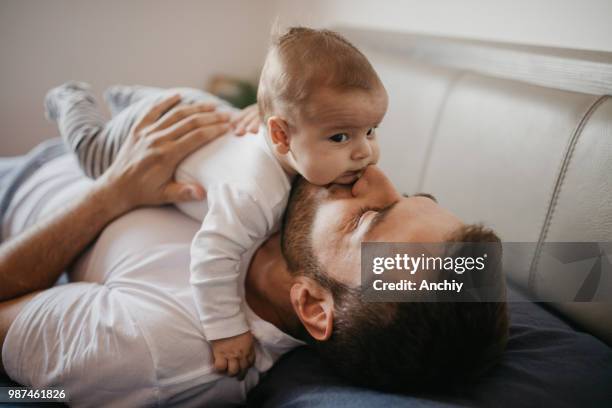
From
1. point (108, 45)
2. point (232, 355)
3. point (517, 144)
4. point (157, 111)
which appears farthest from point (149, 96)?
point (108, 45)

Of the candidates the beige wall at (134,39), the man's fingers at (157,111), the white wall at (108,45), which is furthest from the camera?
the white wall at (108,45)

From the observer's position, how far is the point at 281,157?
3.00 feet

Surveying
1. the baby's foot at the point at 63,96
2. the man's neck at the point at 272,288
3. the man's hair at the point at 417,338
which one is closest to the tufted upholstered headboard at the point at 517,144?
the man's hair at the point at 417,338

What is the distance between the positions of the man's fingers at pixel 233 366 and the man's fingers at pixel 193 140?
1.70 ft

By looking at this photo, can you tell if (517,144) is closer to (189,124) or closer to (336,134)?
(336,134)

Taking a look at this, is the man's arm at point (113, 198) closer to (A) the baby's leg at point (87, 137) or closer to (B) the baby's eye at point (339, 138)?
(A) the baby's leg at point (87, 137)

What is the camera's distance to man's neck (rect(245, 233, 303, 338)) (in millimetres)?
893

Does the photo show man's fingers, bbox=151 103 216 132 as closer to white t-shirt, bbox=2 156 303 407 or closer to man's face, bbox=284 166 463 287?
white t-shirt, bbox=2 156 303 407

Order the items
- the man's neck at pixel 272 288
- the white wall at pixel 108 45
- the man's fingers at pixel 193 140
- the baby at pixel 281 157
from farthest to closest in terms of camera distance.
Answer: the white wall at pixel 108 45
the man's fingers at pixel 193 140
the man's neck at pixel 272 288
the baby at pixel 281 157

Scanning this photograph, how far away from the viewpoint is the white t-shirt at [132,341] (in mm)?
788

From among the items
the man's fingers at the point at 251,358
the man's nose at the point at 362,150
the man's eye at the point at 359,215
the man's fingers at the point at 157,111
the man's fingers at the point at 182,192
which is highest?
the man's nose at the point at 362,150

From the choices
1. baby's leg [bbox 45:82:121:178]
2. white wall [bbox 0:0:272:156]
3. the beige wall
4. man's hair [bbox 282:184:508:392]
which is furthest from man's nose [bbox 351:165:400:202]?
white wall [bbox 0:0:272:156]

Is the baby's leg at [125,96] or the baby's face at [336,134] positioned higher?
the baby's face at [336,134]

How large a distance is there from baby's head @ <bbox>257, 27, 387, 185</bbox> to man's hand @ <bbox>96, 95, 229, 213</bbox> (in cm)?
32
